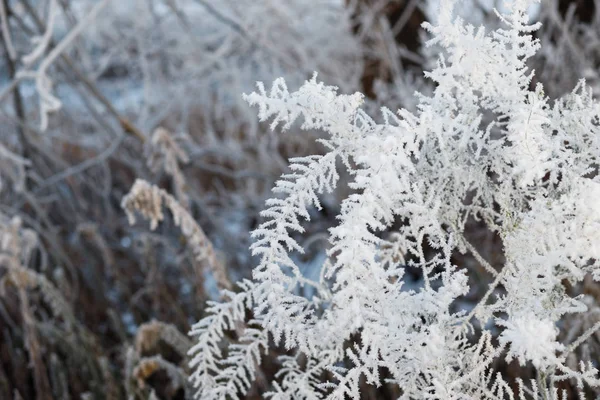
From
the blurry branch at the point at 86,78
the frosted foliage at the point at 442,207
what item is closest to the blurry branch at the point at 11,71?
the blurry branch at the point at 86,78

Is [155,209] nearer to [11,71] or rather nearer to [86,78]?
[86,78]

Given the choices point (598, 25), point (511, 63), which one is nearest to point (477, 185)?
point (511, 63)

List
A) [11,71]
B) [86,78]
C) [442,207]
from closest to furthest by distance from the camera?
1. [442,207]
2. [86,78]
3. [11,71]

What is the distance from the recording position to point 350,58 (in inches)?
151

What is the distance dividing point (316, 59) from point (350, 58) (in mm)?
229

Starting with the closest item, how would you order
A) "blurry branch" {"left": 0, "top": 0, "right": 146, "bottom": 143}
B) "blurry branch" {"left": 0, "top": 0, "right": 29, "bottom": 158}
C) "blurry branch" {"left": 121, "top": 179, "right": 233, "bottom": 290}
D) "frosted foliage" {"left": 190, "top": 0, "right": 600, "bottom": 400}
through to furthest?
"frosted foliage" {"left": 190, "top": 0, "right": 600, "bottom": 400}, "blurry branch" {"left": 121, "top": 179, "right": 233, "bottom": 290}, "blurry branch" {"left": 0, "top": 0, "right": 146, "bottom": 143}, "blurry branch" {"left": 0, "top": 0, "right": 29, "bottom": 158}

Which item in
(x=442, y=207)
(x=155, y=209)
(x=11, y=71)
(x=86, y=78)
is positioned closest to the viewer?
(x=442, y=207)

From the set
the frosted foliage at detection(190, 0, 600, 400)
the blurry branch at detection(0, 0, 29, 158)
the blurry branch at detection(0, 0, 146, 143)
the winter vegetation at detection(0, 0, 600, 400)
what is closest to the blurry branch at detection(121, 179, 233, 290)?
the winter vegetation at detection(0, 0, 600, 400)

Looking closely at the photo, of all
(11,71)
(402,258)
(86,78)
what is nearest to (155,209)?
(402,258)

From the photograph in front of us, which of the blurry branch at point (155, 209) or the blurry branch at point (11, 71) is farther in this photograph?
the blurry branch at point (11, 71)

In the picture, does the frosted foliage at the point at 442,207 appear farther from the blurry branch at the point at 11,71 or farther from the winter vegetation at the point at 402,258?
the blurry branch at the point at 11,71

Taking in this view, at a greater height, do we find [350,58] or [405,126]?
[350,58]

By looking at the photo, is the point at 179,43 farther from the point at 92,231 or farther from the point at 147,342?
the point at 147,342

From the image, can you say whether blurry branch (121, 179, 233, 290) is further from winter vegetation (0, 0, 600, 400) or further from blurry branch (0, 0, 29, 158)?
blurry branch (0, 0, 29, 158)
